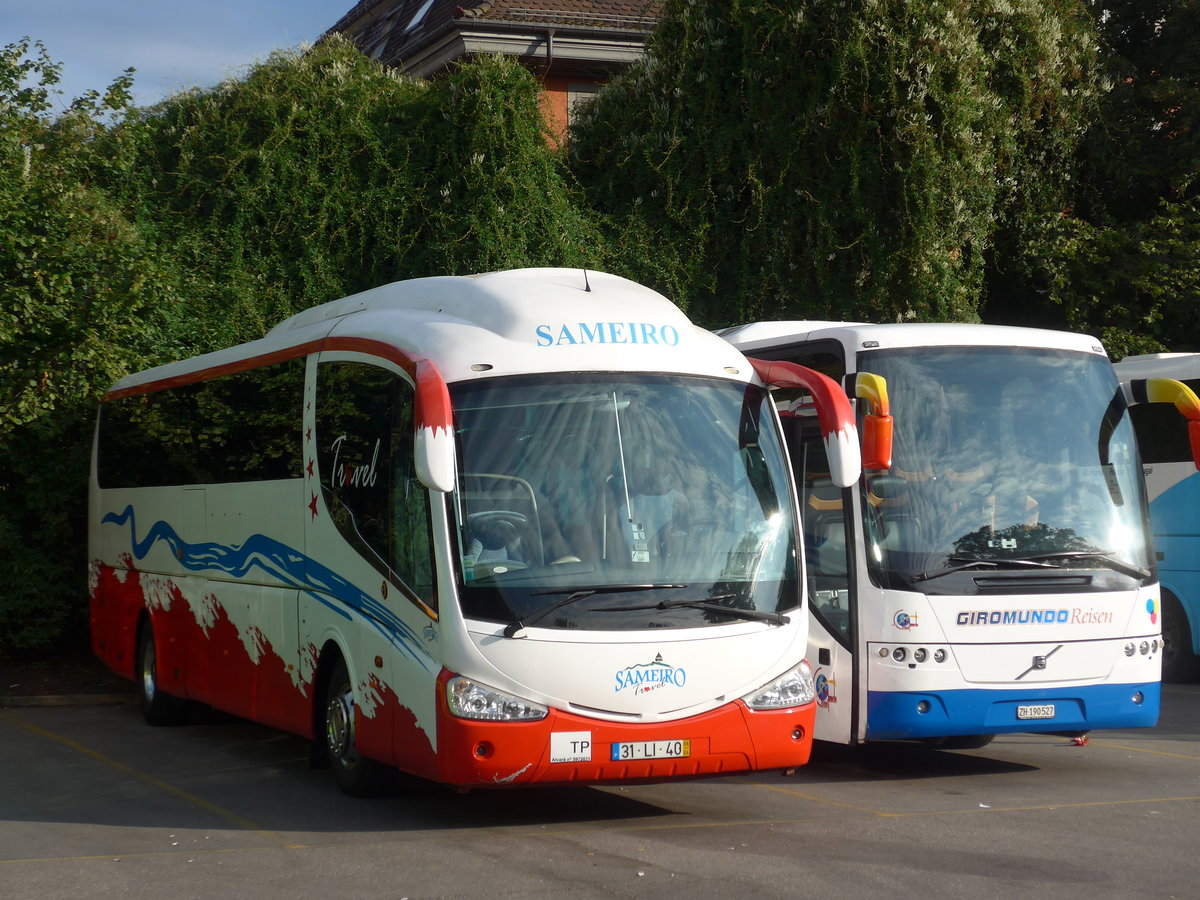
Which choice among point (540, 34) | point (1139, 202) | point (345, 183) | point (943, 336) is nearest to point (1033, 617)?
point (943, 336)

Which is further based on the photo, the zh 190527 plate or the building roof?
the building roof

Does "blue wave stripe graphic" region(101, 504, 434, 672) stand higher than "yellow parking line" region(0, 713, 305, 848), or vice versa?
"blue wave stripe graphic" region(101, 504, 434, 672)

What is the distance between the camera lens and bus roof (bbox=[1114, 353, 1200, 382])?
15.5 metres

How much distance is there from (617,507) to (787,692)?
137cm

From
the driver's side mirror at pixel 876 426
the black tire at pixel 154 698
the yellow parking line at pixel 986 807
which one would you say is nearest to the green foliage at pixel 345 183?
the black tire at pixel 154 698

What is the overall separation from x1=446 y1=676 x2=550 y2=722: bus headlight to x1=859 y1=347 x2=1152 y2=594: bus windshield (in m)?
2.91

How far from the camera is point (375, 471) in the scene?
8805 millimetres

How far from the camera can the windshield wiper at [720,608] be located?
789cm

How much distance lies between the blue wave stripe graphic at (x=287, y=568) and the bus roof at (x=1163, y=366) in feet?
31.2

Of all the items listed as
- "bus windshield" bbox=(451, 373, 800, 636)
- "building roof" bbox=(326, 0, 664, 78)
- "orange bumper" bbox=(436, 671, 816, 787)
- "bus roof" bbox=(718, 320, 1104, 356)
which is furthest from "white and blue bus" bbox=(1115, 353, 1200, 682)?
"building roof" bbox=(326, 0, 664, 78)

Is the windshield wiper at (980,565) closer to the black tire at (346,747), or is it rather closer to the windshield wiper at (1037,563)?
the windshield wiper at (1037,563)

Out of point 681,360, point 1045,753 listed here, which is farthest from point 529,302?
point 1045,753

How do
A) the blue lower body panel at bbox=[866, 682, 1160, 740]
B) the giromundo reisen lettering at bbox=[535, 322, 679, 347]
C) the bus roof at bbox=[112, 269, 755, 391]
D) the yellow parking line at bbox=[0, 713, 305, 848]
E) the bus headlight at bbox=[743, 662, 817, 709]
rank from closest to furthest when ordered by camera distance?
the bus headlight at bbox=[743, 662, 817, 709], the yellow parking line at bbox=[0, 713, 305, 848], the bus roof at bbox=[112, 269, 755, 391], the giromundo reisen lettering at bbox=[535, 322, 679, 347], the blue lower body panel at bbox=[866, 682, 1160, 740]

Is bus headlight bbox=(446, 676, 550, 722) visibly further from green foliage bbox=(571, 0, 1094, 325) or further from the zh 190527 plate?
green foliage bbox=(571, 0, 1094, 325)
